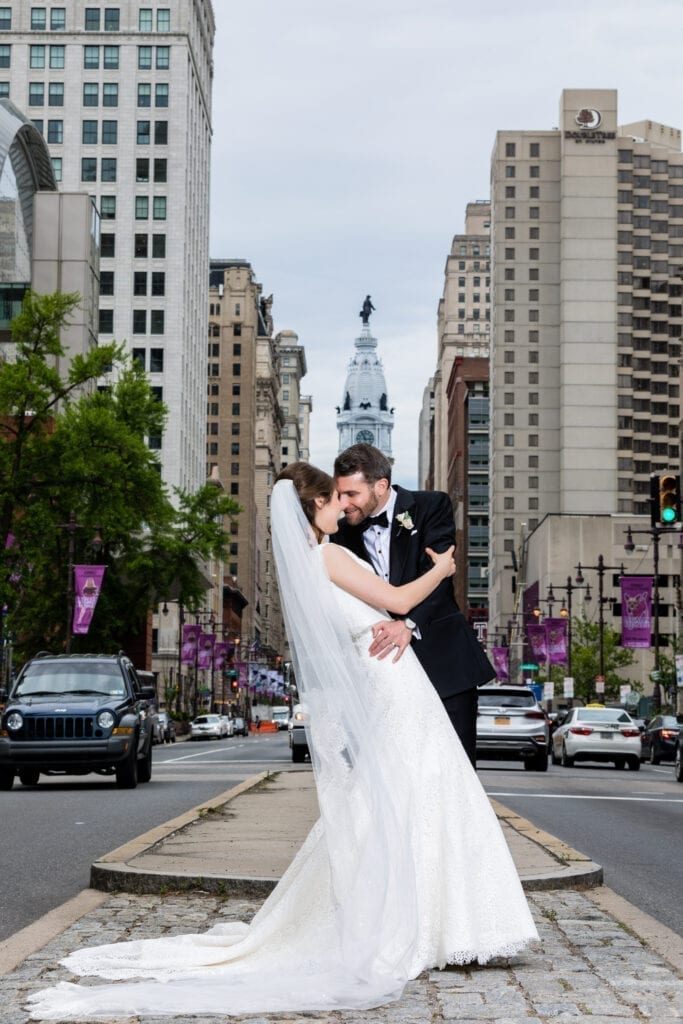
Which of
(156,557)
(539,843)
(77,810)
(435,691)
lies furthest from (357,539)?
(156,557)

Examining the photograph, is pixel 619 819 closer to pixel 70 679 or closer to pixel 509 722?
pixel 70 679

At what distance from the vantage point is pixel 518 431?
163 metres

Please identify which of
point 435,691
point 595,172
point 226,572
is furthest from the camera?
point 226,572

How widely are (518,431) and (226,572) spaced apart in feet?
110

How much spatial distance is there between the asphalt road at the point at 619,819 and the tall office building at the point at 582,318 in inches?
4844

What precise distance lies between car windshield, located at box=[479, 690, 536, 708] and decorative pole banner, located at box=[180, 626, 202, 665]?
168 ft

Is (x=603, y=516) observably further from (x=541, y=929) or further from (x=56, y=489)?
(x=541, y=929)

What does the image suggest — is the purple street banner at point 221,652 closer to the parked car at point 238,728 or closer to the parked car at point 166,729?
the parked car at point 238,728

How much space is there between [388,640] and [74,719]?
640 inches

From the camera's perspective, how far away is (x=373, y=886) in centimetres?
663

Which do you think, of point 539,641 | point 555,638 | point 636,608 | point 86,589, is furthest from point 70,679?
point 539,641

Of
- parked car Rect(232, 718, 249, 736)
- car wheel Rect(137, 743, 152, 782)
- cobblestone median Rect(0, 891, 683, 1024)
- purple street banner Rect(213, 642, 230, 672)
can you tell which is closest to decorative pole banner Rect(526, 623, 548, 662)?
→ parked car Rect(232, 718, 249, 736)

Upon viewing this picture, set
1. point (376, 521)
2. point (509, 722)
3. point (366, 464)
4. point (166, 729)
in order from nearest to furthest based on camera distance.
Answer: point (366, 464), point (376, 521), point (509, 722), point (166, 729)

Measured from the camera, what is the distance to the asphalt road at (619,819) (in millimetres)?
11633
